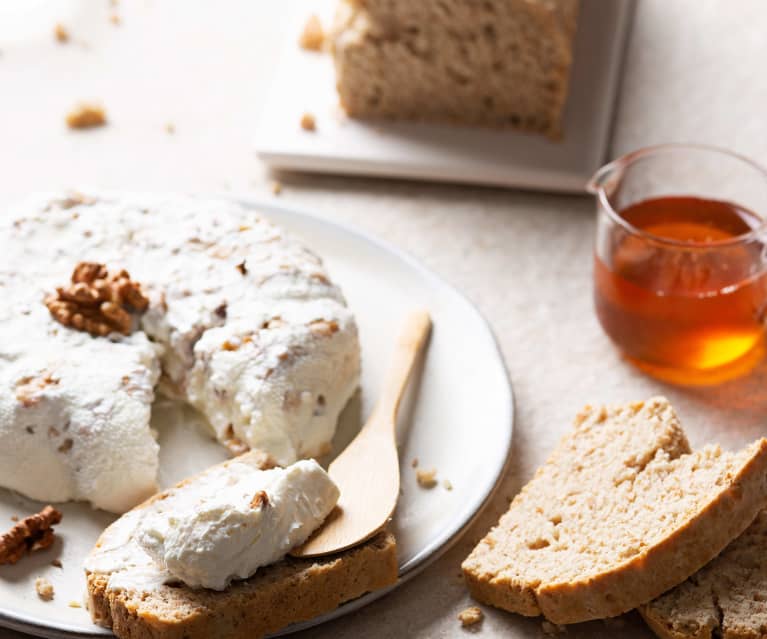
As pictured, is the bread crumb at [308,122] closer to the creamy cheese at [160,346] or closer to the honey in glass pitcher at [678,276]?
the creamy cheese at [160,346]

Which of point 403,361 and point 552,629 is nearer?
point 552,629

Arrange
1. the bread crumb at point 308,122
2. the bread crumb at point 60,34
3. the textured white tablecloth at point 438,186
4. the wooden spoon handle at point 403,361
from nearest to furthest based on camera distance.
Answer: the wooden spoon handle at point 403,361 < the textured white tablecloth at point 438,186 < the bread crumb at point 308,122 < the bread crumb at point 60,34

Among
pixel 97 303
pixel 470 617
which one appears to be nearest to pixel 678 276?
pixel 470 617

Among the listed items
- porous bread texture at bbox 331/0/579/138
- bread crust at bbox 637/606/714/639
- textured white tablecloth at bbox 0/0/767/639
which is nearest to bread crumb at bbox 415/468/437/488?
textured white tablecloth at bbox 0/0/767/639

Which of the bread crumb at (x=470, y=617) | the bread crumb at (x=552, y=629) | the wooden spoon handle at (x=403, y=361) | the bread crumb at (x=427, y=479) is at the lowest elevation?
the bread crumb at (x=470, y=617)

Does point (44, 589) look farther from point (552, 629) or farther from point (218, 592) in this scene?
point (552, 629)

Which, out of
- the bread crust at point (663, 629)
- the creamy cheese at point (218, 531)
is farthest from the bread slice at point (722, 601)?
the creamy cheese at point (218, 531)

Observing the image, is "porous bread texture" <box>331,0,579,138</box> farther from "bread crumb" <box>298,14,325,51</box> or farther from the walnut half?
the walnut half

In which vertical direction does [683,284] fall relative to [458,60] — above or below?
below

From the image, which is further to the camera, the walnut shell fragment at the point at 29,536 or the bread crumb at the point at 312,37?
the bread crumb at the point at 312,37
